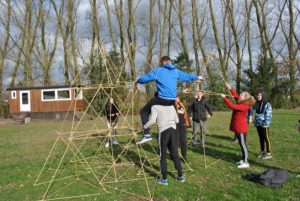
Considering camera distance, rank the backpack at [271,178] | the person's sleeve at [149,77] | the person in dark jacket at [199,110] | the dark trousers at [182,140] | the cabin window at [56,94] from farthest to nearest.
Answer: the cabin window at [56,94] → the person in dark jacket at [199,110] → the dark trousers at [182,140] → the person's sleeve at [149,77] → the backpack at [271,178]

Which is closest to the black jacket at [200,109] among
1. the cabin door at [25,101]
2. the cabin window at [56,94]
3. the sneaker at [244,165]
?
the sneaker at [244,165]

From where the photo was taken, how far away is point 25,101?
2725 centimetres

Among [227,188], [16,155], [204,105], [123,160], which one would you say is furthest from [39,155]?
[227,188]

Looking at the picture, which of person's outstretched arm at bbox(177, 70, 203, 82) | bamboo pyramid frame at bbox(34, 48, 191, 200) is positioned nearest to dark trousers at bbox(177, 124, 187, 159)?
bamboo pyramid frame at bbox(34, 48, 191, 200)

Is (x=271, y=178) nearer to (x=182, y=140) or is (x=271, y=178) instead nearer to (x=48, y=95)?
(x=182, y=140)

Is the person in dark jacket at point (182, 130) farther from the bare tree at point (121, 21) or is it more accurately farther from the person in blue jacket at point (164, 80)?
the bare tree at point (121, 21)

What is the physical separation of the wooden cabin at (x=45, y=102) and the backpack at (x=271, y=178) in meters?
22.0

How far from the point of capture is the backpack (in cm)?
559

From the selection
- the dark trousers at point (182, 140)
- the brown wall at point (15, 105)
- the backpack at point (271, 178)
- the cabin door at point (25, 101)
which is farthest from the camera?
the brown wall at point (15, 105)

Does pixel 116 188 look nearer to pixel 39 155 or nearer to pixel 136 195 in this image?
pixel 136 195

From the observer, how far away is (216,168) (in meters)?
7.00

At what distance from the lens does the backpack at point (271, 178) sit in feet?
18.4

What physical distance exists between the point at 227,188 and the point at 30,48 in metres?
29.3

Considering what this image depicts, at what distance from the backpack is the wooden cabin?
22.0m
